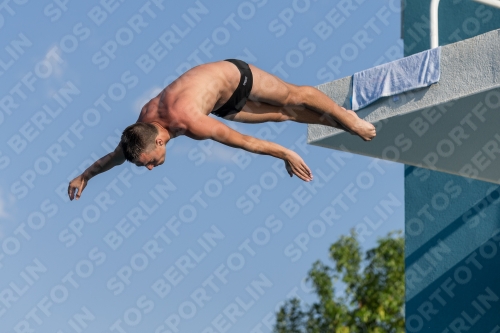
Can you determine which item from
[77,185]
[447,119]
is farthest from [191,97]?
[447,119]

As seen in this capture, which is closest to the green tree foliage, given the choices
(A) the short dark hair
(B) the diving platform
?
(B) the diving platform

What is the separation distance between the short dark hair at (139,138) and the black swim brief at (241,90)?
81 cm

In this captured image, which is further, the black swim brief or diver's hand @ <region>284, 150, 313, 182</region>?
the black swim brief

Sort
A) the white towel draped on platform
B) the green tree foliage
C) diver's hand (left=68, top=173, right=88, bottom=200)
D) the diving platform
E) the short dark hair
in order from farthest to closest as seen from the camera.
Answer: the green tree foliage, the white towel draped on platform, the diving platform, diver's hand (left=68, top=173, right=88, bottom=200), the short dark hair

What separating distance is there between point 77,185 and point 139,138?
115 centimetres

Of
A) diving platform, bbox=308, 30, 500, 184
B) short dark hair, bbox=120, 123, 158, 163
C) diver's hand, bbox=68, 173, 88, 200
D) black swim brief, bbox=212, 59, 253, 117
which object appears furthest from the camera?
diving platform, bbox=308, 30, 500, 184

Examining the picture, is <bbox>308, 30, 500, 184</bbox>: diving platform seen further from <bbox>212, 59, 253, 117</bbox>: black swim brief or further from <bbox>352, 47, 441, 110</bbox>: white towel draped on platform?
<bbox>212, 59, 253, 117</bbox>: black swim brief

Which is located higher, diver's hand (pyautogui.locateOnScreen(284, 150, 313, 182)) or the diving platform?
the diving platform

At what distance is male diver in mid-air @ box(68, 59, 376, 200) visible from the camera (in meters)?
5.57

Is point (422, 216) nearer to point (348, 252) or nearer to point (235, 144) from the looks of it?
point (235, 144)

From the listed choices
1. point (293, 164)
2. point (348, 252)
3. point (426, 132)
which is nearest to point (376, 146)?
point (426, 132)

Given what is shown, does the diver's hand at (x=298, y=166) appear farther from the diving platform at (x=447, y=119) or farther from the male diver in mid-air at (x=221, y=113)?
the diving platform at (x=447, y=119)

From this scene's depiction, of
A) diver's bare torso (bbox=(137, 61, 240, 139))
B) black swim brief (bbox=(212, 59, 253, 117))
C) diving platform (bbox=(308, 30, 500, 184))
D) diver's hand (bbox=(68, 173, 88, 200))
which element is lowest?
diver's hand (bbox=(68, 173, 88, 200))

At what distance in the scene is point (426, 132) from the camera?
8070 millimetres
